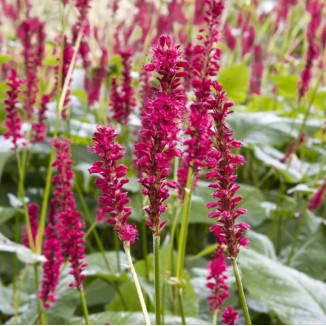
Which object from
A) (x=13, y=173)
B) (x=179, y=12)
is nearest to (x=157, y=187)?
(x=13, y=173)

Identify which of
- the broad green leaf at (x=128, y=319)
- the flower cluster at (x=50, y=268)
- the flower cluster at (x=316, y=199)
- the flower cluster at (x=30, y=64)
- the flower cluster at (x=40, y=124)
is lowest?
the broad green leaf at (x=128, y=319)

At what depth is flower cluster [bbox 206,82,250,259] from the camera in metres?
0.96

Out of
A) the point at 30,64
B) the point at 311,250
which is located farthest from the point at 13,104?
the point at 311,250

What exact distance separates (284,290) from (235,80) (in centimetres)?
166

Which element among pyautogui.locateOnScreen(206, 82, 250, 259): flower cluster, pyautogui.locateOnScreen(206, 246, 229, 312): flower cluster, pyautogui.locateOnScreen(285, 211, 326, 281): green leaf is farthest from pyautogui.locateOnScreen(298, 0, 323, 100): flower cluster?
pyautogui.locateOnScreen(206, 82, 250, 259): flower cluster

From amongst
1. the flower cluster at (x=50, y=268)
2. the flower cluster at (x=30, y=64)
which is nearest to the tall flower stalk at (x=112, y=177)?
the flower cluster at (x=50, y=268)

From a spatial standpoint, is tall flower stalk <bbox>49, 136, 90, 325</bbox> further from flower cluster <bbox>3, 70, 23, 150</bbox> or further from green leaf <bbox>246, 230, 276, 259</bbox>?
green leaf <bbox>246, 230, 276, 259</bbox>

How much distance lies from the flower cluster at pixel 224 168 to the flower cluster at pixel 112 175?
6.4 inches

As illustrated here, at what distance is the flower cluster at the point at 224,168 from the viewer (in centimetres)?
96

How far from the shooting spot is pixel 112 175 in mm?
999

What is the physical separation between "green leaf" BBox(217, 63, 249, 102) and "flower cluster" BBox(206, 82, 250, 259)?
224cm

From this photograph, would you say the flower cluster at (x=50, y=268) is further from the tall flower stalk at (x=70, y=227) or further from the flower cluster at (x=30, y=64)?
the flower cluster at (x=30, y=64)

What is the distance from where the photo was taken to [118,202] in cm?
103

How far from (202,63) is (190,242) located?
165 cm
